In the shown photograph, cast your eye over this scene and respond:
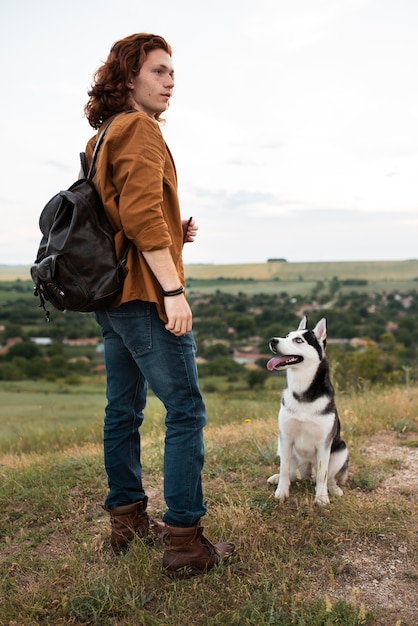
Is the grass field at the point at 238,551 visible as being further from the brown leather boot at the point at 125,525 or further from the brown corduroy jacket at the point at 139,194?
the brown corduroy jacket at the point at 139,194

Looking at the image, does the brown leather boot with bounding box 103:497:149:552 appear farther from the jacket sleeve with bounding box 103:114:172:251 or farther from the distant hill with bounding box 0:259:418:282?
the distant hill with bounding box 0:259:418:282

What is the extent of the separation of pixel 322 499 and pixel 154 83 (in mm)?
2953

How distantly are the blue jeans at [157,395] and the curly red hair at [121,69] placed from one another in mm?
1064

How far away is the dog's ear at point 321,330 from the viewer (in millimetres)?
4152

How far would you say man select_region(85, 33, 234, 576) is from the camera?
2756 millimetres

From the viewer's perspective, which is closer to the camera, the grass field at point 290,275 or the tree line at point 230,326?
the tree line at point 230,326

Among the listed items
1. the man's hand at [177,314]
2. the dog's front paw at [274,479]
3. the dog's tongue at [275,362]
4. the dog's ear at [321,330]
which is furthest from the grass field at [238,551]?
the man's hand at [177,314]

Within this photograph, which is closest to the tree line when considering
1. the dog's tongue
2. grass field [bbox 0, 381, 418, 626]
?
grass field [bbox 0, 381, 418, 626]

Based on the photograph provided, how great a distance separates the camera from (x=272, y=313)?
5228cm

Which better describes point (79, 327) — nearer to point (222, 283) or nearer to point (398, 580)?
point (222, 283)

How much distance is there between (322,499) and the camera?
4.14m

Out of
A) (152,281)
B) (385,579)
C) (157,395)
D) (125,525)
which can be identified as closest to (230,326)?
(125,525)

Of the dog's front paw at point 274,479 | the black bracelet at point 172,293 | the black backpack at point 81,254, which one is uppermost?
the black backpack at point 81,254

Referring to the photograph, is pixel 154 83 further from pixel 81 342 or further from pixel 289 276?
pixel 289 276
